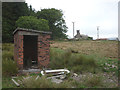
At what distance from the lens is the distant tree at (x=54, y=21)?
33.5 meters

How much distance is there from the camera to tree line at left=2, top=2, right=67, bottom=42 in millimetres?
19859

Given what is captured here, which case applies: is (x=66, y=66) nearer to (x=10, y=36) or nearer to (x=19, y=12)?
(x=10, y=36)

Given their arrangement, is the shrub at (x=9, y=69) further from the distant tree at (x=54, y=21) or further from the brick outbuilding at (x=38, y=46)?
the distant tree at (x=54, y=21)

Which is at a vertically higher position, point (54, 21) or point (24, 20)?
point (54, 21)


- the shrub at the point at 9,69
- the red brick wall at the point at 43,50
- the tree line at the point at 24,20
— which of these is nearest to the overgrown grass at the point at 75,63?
the red brick wall at the point at 43,50

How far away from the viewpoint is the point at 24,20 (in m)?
19.5

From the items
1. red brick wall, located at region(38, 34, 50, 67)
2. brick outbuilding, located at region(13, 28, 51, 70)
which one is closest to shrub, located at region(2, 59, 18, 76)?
brick outbuilding, located at region(13, 28, 51, 70)

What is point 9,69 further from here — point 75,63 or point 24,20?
point 24,20

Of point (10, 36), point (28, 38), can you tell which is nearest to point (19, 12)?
point (10, 36)

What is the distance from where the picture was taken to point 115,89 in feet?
14.9

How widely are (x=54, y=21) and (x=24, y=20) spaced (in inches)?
626

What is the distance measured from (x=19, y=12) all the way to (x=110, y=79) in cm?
2350

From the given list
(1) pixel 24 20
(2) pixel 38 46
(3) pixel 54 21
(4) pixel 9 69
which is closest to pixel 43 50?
(2) pixel 38 46

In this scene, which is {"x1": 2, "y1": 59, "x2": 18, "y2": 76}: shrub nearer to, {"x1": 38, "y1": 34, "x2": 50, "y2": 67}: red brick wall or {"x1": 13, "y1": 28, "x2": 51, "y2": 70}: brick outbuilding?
{"x1": 13, "y1": 28, "x2": 51, "y2": 70}: brick outbuilding
